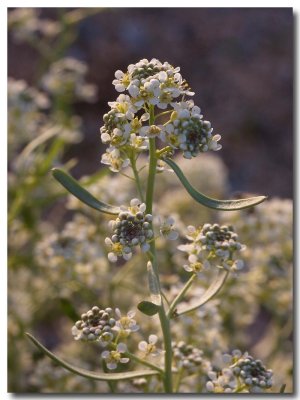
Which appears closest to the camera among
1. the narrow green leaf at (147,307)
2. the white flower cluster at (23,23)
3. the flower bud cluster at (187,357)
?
the narrow green leaf at (147,307)

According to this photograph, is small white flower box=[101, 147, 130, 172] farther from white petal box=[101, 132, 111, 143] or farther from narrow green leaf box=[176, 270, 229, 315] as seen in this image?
→ narrow green leaf box=[176, 270, 229, 315]

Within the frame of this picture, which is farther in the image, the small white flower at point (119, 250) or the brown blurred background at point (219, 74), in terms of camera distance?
the brown blurred background at point (219, 74)

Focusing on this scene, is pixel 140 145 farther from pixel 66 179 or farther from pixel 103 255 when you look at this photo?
pixel 103 255

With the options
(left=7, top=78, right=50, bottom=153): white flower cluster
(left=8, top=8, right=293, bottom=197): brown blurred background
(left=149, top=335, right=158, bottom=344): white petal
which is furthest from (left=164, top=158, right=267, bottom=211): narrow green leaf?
(left=8, top=8, right=293, bottom=197): brown blurred background

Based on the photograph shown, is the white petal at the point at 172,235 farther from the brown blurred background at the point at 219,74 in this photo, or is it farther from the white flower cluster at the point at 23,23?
the brown blurred background at the point at 219,74

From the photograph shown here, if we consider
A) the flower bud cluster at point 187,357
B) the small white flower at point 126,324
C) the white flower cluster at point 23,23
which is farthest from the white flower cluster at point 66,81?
the small white flower at point 126,324

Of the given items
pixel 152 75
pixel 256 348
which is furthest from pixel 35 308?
pixel 152 75
